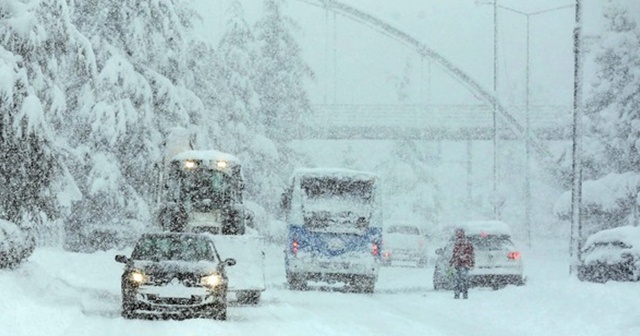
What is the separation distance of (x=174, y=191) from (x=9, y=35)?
28.4ft

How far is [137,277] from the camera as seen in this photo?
60.7 feet

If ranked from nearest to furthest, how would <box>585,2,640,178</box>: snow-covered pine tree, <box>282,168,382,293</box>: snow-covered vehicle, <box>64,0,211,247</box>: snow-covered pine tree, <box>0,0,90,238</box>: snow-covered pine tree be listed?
1. <box>0,0,90,238</box>: snow-covered pine tree
2. <box>282,168,382,293</box>: snow-covered vehicle
3. <box>64,0,211,247</box>: snow-covered pine tree
4. <box>585,2,640,178</box>: snow-covered pine tree

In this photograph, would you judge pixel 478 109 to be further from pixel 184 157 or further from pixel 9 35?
pixel 9 35

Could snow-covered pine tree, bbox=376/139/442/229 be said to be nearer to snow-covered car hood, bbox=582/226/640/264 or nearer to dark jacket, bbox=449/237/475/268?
snow-covered car hood, bbox=582/226/640/264

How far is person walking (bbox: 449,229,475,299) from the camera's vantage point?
2672cm

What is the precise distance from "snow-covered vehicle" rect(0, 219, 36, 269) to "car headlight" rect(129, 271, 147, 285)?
5562mm

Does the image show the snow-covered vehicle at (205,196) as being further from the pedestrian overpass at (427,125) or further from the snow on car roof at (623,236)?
the pedestrian overpass at (427,125)

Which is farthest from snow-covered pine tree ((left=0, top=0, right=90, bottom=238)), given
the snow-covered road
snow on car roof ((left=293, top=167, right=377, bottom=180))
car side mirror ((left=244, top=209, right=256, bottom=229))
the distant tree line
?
car side mirror ((left=244, top=209, right=256, bottom=229))

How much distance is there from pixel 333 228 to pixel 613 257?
869 centimetres

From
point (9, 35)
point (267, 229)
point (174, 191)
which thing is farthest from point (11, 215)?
point (267, 229)

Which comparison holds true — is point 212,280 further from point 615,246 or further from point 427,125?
point 427,125

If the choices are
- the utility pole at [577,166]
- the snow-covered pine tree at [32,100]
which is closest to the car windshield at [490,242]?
the utility pole at [577,166]

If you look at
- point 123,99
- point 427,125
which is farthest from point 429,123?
point 123,99

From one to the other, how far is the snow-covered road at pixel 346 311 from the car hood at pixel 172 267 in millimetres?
904
